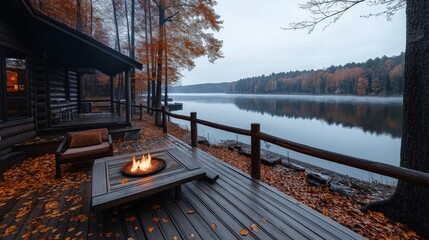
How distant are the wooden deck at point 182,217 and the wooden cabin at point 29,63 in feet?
8.01

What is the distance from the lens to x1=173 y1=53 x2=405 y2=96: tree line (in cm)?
5211

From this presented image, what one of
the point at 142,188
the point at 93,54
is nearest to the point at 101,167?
the point at 142,188

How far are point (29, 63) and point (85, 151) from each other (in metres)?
4.16

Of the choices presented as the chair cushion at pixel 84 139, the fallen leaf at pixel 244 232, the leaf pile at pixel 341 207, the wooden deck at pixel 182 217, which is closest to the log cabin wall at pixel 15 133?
the chair cushion at pixel 84 139

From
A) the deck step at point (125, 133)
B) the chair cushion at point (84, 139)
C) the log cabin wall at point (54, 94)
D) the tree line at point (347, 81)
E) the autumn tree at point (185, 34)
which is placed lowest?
the deck step at point (125, 133)

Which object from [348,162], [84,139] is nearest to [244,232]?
[348,162]

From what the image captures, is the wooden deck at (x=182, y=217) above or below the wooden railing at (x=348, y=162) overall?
below

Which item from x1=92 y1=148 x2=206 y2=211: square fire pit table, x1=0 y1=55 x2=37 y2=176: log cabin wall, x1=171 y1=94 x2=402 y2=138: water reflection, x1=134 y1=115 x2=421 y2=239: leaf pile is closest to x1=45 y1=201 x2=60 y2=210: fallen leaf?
x1=92 y1=148 x2=206 y2=211: square fire pit table

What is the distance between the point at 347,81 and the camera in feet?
210

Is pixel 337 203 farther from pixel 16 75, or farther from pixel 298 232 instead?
pixel 16 75

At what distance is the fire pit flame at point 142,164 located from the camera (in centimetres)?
310

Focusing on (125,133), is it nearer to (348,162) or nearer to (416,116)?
(348,162)

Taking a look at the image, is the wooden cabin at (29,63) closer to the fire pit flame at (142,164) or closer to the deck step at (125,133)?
the deck step at (125,133)

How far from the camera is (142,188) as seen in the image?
2.53 meters
